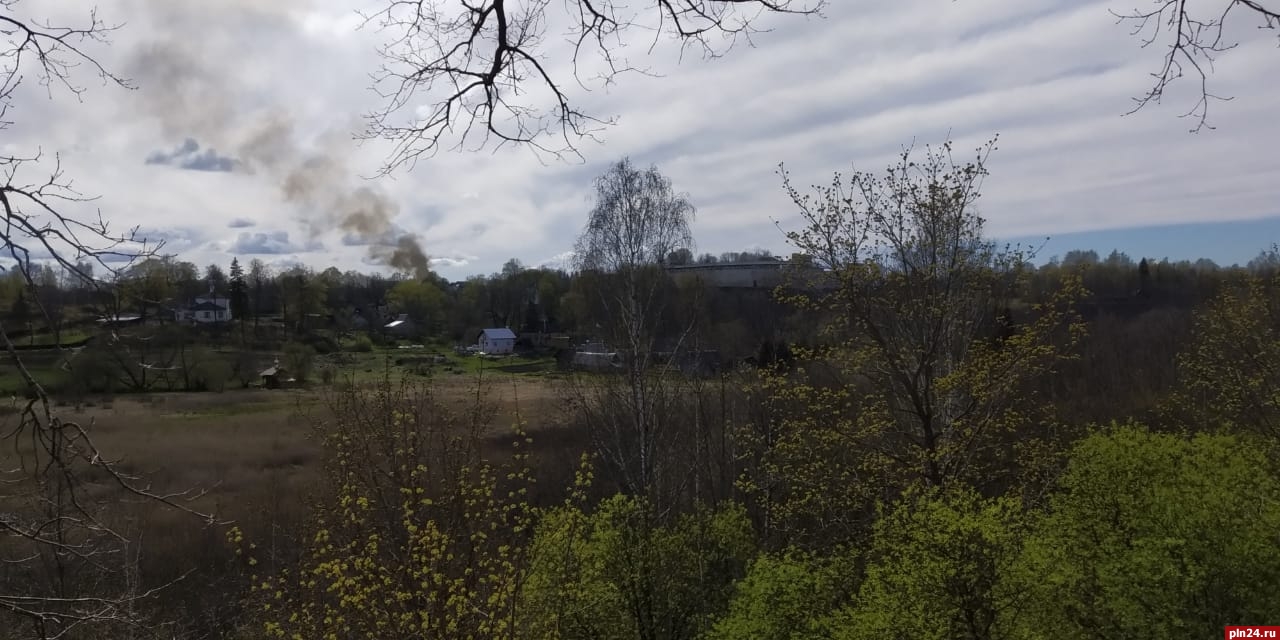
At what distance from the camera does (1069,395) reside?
2031 centimetres

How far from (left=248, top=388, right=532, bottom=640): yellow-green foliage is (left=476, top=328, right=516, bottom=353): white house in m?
25.1

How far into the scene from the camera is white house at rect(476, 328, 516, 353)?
112ft

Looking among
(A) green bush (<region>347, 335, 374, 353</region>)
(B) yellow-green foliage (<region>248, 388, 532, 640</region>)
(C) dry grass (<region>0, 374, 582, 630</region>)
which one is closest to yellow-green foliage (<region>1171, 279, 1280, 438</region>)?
(B) yellow-green foliage (<region>248, 388, 532, 640</region>)

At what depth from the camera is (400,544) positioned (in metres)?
6.84

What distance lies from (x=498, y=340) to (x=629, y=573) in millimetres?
28467

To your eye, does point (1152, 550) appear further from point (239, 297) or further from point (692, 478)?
point (239, 297)

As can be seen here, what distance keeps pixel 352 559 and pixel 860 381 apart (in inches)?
347

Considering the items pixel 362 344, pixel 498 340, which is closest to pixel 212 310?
pixel 362 344

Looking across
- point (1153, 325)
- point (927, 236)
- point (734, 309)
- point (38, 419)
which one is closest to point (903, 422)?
point (927, 236)

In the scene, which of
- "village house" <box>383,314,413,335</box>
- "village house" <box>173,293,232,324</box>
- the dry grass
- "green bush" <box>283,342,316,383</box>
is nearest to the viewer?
the dry grass

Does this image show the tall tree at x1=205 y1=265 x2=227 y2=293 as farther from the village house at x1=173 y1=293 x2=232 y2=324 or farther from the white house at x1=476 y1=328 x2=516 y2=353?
the white house at x1=476 y1=328 x2=516 y2=353

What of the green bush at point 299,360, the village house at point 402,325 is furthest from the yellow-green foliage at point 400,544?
the village house at point 402,325

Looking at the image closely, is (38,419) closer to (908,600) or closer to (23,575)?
(908,600)

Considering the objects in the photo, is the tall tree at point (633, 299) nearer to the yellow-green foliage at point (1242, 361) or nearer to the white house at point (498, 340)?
Result: the yellow-green foliage at point (1242, 361)
